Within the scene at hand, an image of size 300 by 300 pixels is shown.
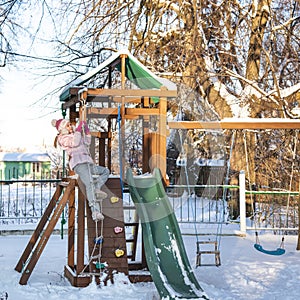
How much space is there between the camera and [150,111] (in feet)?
23.0

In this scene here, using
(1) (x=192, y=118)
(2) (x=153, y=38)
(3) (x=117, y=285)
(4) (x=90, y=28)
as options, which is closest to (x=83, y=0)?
(4) (x=90, y=28)

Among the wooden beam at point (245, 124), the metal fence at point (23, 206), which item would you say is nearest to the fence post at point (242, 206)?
the wooden beam at point (245, 124)

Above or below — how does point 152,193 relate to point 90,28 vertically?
below

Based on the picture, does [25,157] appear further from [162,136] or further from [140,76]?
[162,136]

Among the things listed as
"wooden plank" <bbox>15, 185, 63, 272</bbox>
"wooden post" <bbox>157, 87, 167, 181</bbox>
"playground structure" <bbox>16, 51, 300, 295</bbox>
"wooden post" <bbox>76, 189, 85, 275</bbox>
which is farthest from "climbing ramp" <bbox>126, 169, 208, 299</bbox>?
"wooden plank" <bbox>15, 185, 63, 272</bbox>

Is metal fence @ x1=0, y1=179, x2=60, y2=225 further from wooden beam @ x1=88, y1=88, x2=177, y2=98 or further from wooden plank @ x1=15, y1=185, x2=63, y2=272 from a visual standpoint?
wooden beam @ x1=88, y1=88, x2=177, y2=98

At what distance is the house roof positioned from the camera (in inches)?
279

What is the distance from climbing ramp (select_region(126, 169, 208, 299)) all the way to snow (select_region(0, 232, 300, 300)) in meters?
0.30

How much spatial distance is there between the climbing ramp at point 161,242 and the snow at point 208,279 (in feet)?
0.98

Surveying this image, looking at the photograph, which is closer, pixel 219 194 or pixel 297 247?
pixel 297 247

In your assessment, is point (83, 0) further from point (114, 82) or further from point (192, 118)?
point (192, 118)

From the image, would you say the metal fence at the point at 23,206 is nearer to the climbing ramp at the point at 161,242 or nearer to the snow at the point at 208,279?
the snow at the point at 208,279

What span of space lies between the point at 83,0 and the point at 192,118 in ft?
15.0

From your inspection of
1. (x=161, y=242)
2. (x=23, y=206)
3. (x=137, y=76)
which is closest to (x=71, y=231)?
(x=161, y=242)
